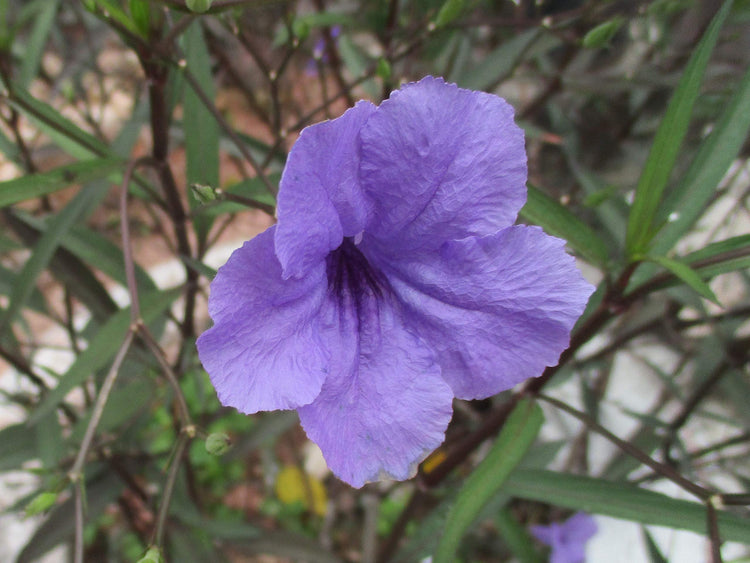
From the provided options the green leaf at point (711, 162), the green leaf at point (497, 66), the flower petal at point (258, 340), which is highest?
the flower petal at point (258, 340)

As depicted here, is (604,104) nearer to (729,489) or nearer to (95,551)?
(729,489)

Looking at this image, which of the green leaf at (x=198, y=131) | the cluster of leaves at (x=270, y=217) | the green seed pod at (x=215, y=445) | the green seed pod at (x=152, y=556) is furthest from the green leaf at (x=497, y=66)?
the green seed pod at (x=152, y=556)

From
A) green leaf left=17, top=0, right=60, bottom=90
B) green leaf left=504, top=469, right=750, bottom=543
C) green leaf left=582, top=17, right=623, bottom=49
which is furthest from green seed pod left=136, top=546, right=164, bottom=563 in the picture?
green leaf left=17, top=0, right=60, bottom=90

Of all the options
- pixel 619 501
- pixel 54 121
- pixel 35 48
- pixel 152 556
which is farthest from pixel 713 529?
pixel 35 48

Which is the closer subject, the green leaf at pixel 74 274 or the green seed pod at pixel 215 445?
the green seed pod at pixel 215 445

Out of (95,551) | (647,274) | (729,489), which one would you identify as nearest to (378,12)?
(647,274)

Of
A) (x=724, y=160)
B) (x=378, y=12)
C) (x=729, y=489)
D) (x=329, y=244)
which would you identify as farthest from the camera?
(x=729, y=489)

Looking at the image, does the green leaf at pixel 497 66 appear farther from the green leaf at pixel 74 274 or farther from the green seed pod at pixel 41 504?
the green seed pod at pixel 41 504

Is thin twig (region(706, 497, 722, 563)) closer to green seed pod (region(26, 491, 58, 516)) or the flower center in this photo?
the flower center
